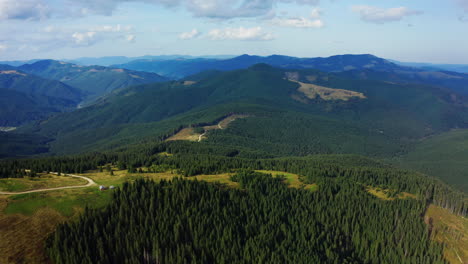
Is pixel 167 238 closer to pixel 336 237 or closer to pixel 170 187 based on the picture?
pixel 170 187

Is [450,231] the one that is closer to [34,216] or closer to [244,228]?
[244,228]

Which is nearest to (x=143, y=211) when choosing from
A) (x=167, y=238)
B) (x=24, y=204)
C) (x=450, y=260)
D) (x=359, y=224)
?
(x=167, y=238)

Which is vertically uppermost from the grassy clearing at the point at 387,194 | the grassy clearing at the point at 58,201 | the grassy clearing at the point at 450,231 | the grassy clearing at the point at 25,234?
the grassy clearing at the point at 58,201

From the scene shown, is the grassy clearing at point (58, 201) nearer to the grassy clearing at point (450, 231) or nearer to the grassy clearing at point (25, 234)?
the grassy clearing at point (25, 234)

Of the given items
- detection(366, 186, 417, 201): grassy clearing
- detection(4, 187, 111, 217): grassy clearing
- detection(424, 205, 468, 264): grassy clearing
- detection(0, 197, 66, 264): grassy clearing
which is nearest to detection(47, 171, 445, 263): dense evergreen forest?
detection(0, 197, 66, 264): grassy clearing

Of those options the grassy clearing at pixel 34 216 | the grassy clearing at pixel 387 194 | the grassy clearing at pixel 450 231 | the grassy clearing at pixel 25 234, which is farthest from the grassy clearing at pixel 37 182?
the grassy clearing at pixel 450 231

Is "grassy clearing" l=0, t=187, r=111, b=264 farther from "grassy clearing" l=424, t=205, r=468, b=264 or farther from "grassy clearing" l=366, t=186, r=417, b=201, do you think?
"grassy clearing" l=424, t=205, r=468, b=264
